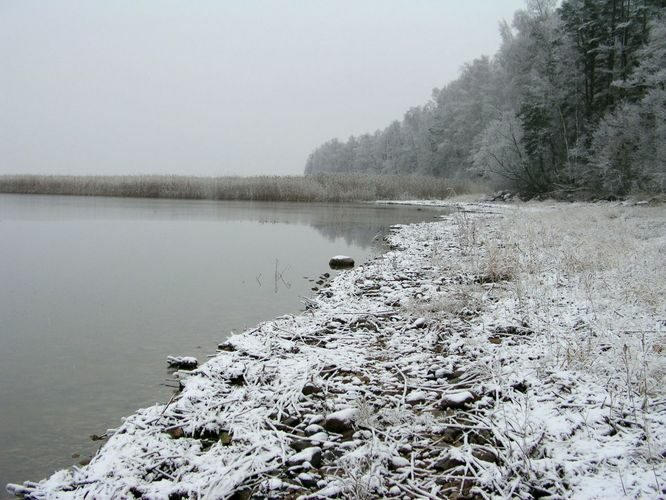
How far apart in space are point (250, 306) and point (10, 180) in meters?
36.4

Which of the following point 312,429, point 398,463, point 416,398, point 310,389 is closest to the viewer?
point 398,463

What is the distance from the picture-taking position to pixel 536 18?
30.3m

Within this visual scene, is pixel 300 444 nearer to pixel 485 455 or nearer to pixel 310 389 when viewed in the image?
pixel 310 389

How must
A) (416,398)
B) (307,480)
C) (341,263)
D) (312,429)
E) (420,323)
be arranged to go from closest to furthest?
(307,480) → (312,429) → (416,398) → (420,323) → (341,263)

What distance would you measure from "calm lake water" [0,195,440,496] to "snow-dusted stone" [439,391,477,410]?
7.35 ft

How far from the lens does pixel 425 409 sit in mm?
3273

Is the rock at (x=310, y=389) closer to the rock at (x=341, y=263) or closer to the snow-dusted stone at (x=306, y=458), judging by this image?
the snow-dusted stone at (x=306, y=458)

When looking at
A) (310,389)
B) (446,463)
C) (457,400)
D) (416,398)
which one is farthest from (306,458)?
(457,400)

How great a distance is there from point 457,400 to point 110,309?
17.1ft

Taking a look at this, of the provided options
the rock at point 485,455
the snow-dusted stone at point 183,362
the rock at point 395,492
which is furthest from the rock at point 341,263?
the rock at point 395,492

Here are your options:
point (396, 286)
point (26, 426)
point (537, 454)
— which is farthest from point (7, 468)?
point (396, 286)

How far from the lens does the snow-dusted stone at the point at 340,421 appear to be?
3.01 metres

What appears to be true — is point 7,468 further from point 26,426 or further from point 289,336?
point 289,336

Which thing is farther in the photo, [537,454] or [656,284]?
[656,284]
